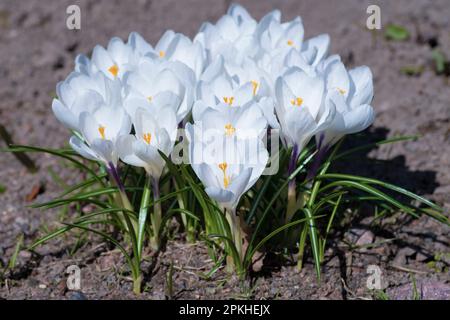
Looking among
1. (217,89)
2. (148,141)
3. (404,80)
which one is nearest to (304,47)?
(217,89)

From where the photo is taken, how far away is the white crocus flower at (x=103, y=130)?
2.25m

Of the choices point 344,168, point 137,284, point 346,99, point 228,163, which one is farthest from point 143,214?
point 344,168

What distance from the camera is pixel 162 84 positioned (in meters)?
2.36

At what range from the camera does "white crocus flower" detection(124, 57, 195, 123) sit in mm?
2317

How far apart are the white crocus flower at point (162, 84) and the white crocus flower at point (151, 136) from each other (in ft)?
0.15

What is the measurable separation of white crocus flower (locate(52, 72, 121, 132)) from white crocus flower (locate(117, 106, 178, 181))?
11 centimetres

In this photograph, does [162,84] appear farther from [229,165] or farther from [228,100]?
[229,165]

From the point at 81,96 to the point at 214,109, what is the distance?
18.2 inches

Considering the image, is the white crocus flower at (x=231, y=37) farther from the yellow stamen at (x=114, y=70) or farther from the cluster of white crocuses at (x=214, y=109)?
the yellow stamen at (x=114, y=70)

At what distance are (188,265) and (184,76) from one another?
2.40ft

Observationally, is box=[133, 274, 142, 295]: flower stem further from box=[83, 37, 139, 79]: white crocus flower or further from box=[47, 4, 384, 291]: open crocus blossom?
box=[83, 37, 139, 79]: white crocus flower

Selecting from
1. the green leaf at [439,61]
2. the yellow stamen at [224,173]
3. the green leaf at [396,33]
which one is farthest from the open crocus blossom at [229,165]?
the green leaf at [396,33]
